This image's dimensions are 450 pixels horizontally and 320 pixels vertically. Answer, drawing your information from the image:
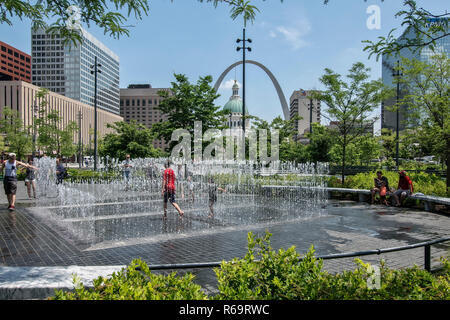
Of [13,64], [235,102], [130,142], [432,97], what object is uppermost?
[13,64]

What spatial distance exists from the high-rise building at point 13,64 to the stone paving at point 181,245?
10679 centimetres

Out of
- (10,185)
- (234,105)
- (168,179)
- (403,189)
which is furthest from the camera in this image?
(234,105)

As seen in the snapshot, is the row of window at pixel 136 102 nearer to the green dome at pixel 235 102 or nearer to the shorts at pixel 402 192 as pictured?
the green dome at pixel 235 102

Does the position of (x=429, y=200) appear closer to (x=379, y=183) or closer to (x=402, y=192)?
(x=402, y=192)

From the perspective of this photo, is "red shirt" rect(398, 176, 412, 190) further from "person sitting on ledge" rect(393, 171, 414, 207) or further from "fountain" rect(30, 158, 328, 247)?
"fountain" rect(30, 158, 328, 247)

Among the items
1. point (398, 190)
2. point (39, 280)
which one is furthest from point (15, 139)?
point (39, 280)

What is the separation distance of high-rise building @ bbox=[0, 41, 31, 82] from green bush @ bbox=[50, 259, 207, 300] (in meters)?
112

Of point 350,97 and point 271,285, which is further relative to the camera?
point 350,97

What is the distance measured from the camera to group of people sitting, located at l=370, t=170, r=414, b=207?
12531mm

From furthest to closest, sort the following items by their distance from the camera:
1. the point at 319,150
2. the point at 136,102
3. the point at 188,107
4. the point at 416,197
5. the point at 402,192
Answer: the point at 136,102 → the point at 319,150 → the point at 188,107 → the point at 402,192 → the point at 416,197

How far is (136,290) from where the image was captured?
249 cm

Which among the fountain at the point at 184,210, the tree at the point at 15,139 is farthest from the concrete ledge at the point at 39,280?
the tree at the point at 15,139

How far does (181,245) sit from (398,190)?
9.64 metres
